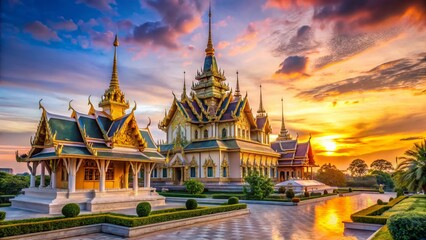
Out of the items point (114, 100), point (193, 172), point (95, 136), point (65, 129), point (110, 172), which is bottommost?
point (193, 172)

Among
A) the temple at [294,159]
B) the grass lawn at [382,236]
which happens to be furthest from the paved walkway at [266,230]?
the temple at [294,159]

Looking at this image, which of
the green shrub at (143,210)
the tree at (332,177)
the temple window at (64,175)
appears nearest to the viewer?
the green shrub at (143,210)

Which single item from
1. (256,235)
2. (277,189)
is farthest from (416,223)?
(277,189)

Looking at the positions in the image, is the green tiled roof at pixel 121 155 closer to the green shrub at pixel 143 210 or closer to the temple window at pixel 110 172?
the temple window at pixel 110 172

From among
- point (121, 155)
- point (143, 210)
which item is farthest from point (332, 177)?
point (143, 210)

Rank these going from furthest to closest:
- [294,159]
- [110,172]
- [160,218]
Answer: [294,159] → [110,172] → [160,218]

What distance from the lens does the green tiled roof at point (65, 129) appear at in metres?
18.4

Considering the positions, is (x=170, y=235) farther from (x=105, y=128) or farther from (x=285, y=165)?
(x=285, y=165)

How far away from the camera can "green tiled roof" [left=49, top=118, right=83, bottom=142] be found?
1844 cm

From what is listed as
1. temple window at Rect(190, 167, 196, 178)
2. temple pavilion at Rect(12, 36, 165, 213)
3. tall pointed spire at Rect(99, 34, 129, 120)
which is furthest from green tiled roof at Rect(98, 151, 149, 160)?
temple window at Rect(190, 167, 196, 178)

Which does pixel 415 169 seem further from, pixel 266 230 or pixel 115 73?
pixel 115 73

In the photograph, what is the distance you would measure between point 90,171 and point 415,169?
19.5 metres

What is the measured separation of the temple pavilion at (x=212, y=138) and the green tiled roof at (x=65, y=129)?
1932cm

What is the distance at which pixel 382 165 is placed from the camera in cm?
8219
